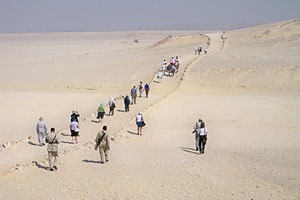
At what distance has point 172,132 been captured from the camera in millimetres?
16531

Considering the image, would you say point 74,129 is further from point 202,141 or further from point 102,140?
point 202,141

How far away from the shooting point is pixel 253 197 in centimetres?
903

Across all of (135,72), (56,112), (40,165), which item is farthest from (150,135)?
(135,72)

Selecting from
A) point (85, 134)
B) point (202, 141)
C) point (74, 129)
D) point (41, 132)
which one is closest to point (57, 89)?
point (85, 134)

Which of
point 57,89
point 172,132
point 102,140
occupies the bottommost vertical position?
point 57,89

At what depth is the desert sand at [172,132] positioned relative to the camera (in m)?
9.73

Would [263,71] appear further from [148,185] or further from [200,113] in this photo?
[148,185]

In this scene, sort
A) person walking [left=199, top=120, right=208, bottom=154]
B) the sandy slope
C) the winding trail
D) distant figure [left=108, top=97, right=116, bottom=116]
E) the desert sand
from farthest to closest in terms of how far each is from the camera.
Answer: the sandy slope < distant figure [left=108, top=97, right=116, bottom=116] < person walking [left=199, top=120, right=208, bottom=154] < the winding trail < the desert sand

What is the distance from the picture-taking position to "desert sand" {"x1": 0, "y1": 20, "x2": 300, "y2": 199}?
973 centimetres

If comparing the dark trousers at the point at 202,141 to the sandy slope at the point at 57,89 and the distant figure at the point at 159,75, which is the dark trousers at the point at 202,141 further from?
the distant figure at the point at 159,75

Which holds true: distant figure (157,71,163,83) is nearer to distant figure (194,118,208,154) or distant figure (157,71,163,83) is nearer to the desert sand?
the desert sand

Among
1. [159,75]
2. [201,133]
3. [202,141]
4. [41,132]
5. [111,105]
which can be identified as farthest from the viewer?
[159,75]

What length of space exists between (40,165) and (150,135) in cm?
577

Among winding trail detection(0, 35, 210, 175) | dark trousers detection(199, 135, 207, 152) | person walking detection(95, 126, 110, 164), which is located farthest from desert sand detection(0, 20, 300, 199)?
person walking detection(95, 126, 110, 164)
